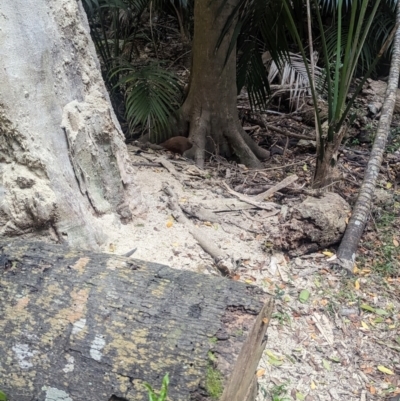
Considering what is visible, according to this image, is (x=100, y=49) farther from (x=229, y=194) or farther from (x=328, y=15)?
(x=328, y=15)

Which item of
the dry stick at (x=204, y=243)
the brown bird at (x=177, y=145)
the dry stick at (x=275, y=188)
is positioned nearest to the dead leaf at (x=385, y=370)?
the dry stick at (x=204, y=243)

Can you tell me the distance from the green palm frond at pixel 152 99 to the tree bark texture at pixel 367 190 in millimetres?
1713

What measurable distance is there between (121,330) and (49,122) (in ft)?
3.94

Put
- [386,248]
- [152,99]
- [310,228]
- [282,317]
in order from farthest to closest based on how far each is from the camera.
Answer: [152,99] → [386,248] → [310,228] → [282,317]

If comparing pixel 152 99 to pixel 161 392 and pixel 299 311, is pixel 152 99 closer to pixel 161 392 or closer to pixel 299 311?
pixel 299 311

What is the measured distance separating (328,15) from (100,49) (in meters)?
3.41

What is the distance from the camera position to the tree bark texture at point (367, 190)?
11.0 ft

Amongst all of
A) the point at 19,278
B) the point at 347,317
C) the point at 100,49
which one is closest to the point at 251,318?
the point at 19,278

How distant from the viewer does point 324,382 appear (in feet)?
8.31

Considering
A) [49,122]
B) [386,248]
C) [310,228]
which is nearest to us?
[49,122]

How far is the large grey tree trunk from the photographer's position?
7.38 feet

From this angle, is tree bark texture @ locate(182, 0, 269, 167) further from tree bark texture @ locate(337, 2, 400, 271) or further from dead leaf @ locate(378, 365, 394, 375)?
dead leaf @ locate(378, 365, 394, 375)

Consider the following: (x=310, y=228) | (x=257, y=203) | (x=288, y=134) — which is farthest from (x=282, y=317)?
(x=288, y=134)

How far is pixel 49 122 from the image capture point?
236 cm
